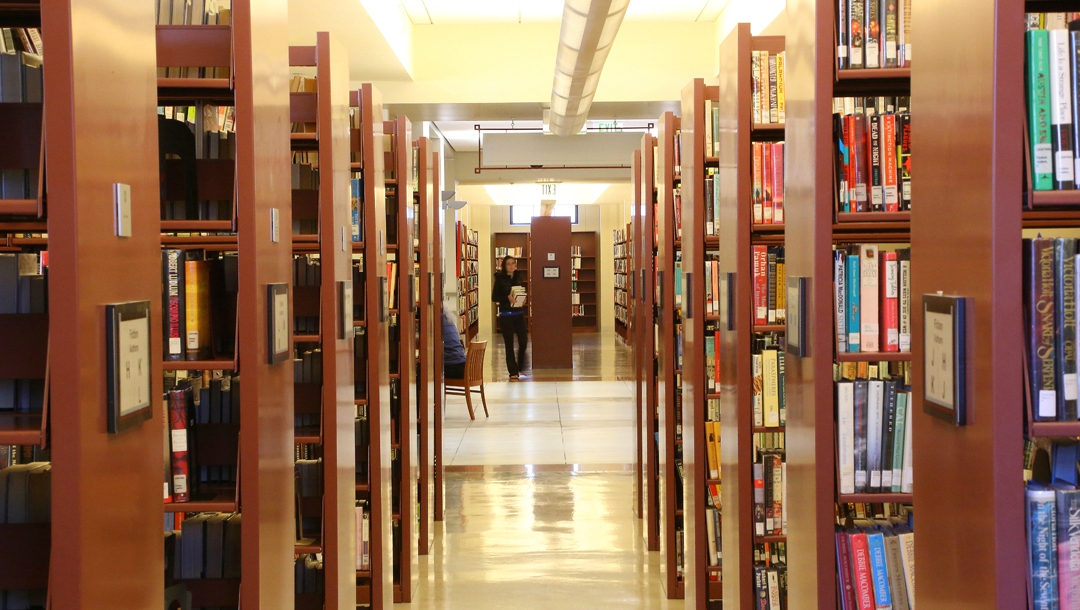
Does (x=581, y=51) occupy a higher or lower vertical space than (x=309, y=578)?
higher

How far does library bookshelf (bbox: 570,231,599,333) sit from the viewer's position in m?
21.0

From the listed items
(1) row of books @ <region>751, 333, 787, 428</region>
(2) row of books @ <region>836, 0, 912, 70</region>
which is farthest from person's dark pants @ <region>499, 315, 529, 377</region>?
(2) row of books @ <region>836, 0, 912, 70</region>

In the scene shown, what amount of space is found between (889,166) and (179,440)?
213cm

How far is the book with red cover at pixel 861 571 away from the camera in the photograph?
8.23ft

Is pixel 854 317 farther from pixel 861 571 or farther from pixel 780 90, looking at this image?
pixel 780 90

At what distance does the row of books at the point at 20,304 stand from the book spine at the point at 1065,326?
1.88 meters

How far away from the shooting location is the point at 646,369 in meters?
5.07

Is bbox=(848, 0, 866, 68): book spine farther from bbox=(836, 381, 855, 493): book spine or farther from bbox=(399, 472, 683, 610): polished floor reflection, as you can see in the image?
bbox=(399, 472, 683, 610): polished floor reflection

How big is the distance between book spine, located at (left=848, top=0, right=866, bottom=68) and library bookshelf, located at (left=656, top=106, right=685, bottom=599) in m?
1.87

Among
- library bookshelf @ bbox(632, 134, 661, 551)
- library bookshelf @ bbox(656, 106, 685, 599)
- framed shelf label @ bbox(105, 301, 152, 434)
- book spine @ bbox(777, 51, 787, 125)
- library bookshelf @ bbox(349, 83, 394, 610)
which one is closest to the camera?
framed shelf label @ bbox(105, 301, 152, 434)

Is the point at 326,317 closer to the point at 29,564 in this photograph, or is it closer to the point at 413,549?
the point at 29,564

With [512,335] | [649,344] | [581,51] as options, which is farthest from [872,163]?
[512,335]

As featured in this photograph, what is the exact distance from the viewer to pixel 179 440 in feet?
8.81

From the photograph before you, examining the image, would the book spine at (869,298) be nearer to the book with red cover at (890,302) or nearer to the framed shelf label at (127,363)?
the book with red cover at (890,302)
